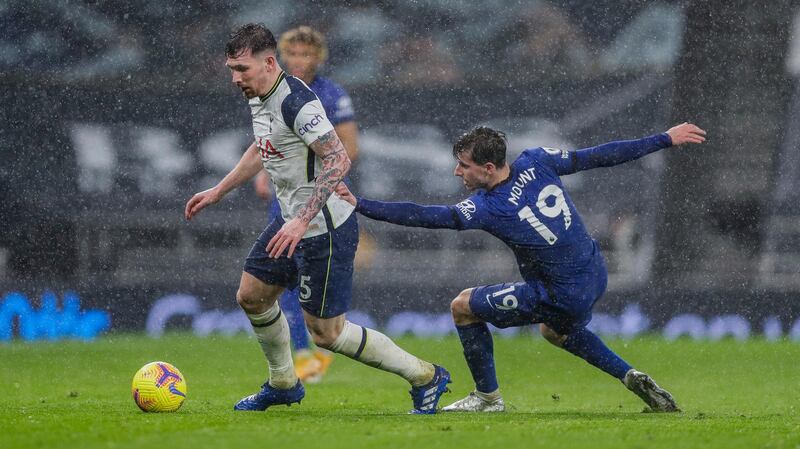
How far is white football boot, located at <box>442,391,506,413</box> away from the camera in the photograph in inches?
260

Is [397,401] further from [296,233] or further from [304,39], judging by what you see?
[304,39]

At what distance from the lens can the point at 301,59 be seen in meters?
7.83

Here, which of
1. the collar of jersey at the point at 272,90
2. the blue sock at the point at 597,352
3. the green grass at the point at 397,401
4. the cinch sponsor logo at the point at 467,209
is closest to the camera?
the green grass at the point at 397,401

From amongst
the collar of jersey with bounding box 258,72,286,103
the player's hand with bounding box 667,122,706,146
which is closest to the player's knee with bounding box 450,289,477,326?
the player's hand with bounding box 667,122,706,146

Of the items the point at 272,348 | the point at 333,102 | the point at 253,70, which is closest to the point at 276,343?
the point at 272,348

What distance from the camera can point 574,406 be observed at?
7.23 meters

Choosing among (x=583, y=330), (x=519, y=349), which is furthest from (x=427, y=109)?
(x=583, y=330)

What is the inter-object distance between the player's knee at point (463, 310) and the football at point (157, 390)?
1502 mm

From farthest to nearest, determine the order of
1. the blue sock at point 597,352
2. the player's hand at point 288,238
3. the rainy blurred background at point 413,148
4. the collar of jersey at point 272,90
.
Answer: the rainy blurred background at point 413,148, the blue sock at point 597,352, the collar of jersey at point 272,90, the player's hand at point 288,238

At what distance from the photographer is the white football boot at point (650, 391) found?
6.41m

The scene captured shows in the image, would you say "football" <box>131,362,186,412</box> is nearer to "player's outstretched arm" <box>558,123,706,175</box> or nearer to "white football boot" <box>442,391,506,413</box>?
"white football boot" <box>442,391,506,413</box>

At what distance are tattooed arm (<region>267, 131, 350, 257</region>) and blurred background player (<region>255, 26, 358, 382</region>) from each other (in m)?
1.68

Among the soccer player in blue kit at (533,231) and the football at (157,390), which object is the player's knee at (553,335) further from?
the football at (157,390)

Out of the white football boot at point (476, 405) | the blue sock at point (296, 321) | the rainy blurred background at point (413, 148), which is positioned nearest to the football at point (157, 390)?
the white football boot at point (476, 405)
